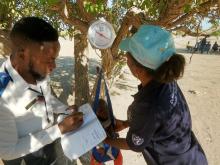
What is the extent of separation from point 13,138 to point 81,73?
481cm

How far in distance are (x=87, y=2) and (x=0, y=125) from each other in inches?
62.7

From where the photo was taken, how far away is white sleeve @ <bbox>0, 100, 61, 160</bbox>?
2.05m

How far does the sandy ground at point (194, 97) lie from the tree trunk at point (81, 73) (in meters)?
1.30

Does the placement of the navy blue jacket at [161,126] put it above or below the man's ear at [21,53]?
below

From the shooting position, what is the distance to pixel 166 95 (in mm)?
2109

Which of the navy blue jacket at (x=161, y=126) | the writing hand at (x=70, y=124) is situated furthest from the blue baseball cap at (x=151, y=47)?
the writing hand at (x=70, y=124)

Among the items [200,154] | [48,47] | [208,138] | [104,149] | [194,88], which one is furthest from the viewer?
[194,88]

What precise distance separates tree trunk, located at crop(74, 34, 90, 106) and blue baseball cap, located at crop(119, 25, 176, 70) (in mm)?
4052

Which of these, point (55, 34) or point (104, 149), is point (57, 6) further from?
point (104, 149)

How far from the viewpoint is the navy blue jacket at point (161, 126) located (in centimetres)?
207

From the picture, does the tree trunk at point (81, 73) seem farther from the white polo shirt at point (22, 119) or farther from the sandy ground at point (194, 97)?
the white polo shirt at point (22, 119)

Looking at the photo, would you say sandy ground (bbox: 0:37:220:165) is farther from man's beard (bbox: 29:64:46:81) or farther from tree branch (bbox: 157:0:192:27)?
man's beard (bbox: 29:64:46:81)

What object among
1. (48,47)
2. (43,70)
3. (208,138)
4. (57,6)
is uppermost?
(57,6)

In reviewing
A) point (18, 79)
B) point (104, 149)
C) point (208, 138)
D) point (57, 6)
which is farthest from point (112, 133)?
point (208, 138)
